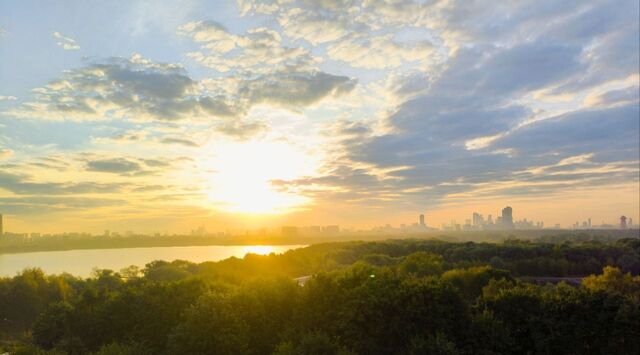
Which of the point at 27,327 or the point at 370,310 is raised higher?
the point at 370,310

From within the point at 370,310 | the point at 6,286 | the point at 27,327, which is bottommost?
the point at 27,327

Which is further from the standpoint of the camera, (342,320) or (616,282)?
→ (616,282)

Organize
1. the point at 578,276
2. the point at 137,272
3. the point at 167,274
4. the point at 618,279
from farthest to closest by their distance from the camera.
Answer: the point at 137,272
the point at 167,274
the point at 578,276
the point at 618,279

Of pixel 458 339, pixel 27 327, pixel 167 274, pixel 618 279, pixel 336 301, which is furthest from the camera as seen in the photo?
pixel 167 274

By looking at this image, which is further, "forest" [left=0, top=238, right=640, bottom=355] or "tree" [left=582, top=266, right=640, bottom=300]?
"tree" [left=582, top=266, right=640, bottom=300]

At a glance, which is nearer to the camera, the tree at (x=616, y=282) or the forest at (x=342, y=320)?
the forest at (x=342, y=320)

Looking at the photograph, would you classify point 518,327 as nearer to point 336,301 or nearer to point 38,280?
point 336,301

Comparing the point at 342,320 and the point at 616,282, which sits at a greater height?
the point at 342,320

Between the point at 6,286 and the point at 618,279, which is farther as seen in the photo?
the point at 6,286

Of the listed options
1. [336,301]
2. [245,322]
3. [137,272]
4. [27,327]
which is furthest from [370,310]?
[137,272]

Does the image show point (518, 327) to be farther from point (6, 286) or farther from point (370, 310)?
point (6, 286)
